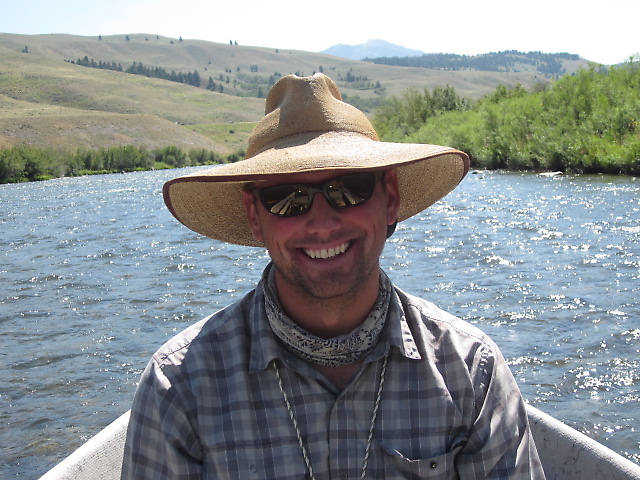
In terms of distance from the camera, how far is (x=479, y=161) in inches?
1682

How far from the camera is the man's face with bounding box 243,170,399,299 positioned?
214 centimetres

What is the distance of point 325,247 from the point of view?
214 centimetres

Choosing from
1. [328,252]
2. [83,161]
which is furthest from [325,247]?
[83,161]

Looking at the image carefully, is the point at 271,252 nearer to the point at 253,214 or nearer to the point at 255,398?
the point at 253,214

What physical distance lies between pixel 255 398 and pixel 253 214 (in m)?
0.62

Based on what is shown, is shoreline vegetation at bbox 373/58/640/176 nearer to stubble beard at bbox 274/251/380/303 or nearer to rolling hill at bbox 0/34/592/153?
stubble beard at bbox 274/251/380/303

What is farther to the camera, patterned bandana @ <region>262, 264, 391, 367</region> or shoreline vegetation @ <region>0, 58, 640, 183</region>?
shoreline vegetation @ <region>0, 58, 640, 183</region>

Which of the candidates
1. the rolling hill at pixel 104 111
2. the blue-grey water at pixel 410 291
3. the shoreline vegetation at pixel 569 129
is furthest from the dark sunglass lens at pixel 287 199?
the rolling hill at pixel 104 111

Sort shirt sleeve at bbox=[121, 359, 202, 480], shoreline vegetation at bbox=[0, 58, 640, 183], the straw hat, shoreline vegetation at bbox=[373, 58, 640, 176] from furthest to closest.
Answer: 1. shoreline vegetation at bbox=[0, 58, 640, 183]
2. shoreline vegetation at bbox=[373, 58, 640, 176]
3. the straw hat
4. shirt sleeve at bbox=[121, 359, 202, 480]

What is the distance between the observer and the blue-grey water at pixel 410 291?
26.1 feet

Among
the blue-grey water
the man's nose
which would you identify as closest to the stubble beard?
the man's nose

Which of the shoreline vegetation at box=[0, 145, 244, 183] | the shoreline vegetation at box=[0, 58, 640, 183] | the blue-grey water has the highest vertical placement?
the shoreline vegetation at box=[0, 58, 640, 183]

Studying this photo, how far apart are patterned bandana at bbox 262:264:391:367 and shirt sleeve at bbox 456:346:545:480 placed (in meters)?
0.33

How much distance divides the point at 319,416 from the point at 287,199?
2.08 ft
